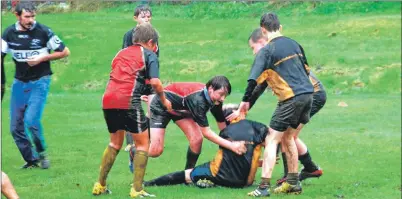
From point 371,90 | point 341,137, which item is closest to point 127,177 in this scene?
point 341,137

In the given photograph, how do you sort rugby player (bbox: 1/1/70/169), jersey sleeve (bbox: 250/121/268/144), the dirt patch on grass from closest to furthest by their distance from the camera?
jersey sleeve (bbox: 250/121/268/144) < rugby player (bbox: 1/1/70/169) < the dirt patch on grass

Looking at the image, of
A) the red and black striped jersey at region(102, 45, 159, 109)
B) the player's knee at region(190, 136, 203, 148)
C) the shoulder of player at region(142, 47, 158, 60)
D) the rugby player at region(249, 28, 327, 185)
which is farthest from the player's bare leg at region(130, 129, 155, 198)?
the rugby player at region(249, 28, 327, 185)

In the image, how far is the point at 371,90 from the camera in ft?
80.6

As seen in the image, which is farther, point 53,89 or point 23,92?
point 53,89

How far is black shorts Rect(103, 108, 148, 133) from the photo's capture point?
957cm

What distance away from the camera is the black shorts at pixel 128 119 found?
957 centimetres

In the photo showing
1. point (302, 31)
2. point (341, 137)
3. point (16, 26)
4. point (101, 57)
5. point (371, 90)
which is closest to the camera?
point (16, 26)

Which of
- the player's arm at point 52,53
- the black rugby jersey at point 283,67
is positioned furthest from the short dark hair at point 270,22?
the player's arm at point 52,53

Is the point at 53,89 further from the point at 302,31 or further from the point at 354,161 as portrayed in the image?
the point at 354,161

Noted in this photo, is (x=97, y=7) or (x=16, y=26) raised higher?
(x=16, y=26)

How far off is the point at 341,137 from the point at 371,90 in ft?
31.2

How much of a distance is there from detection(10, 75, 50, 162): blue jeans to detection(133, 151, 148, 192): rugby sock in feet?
8.59

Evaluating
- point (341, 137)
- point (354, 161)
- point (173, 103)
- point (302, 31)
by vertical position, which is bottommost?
point (302, 31)

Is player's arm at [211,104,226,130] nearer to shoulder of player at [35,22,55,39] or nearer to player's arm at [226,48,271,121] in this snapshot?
player's arm at [226,48,271,121]
